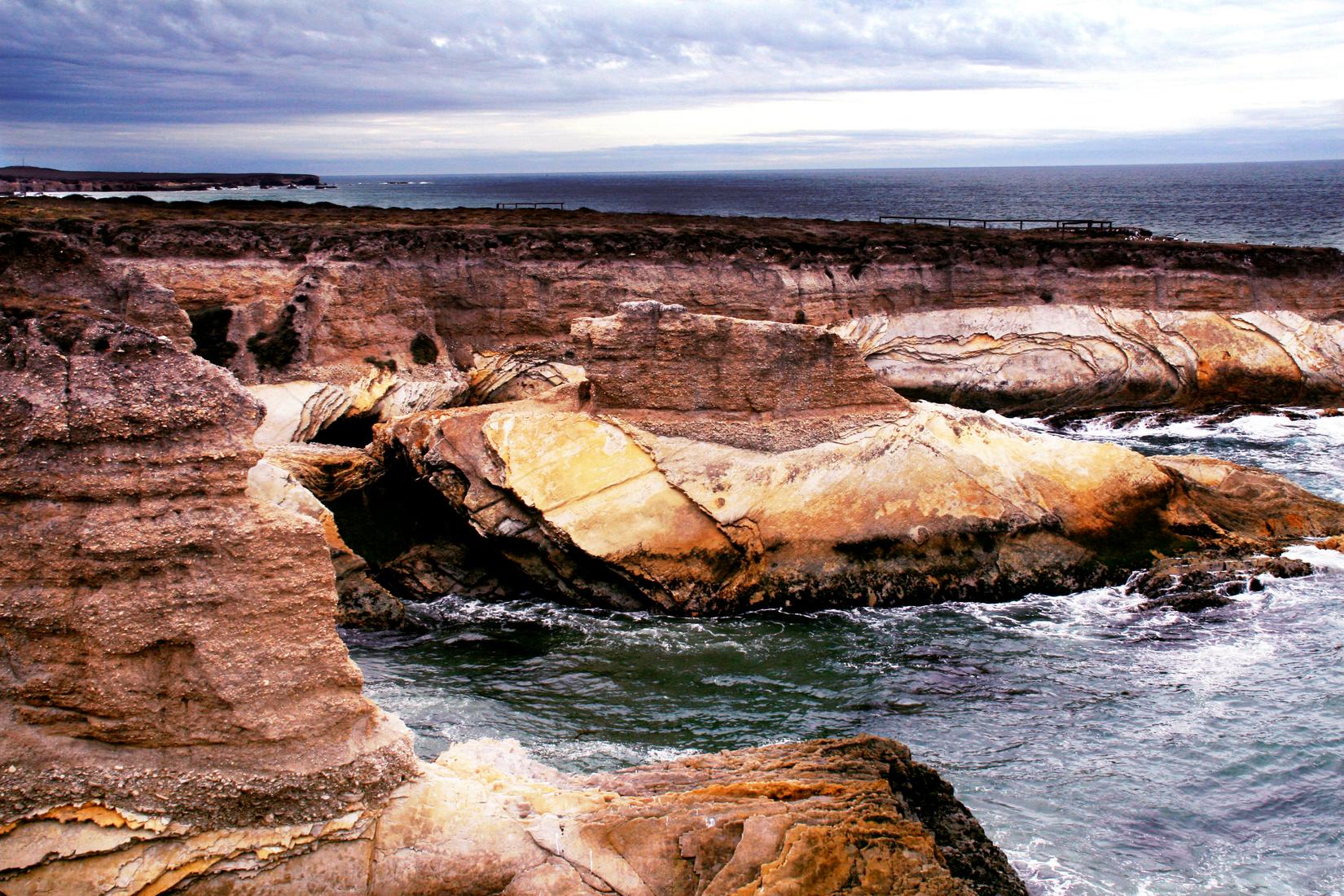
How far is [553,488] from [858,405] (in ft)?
14.3

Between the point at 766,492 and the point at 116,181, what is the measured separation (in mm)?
135166

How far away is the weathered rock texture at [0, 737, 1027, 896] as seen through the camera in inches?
260

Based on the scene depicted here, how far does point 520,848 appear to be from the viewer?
686cm

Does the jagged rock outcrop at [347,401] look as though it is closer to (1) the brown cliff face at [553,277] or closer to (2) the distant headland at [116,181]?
(1) the brown cliff face at [553,277]

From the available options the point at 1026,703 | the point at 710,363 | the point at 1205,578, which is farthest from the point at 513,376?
the point at 1026,703

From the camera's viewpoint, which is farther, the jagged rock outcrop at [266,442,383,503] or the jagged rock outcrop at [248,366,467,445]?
the jagged rock outcrop at [248,366,467,445]

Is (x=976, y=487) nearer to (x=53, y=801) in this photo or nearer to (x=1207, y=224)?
(x=53, y=801)

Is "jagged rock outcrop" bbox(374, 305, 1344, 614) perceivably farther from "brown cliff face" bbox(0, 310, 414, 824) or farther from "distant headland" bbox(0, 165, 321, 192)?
"distant headland" bbox(0, 165, 321, 192)

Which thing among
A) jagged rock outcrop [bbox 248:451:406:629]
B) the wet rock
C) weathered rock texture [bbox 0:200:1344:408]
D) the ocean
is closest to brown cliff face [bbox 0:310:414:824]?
the ocean

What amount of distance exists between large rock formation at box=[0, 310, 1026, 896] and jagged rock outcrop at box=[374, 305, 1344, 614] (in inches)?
289

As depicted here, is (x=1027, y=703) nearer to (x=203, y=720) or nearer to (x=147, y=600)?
(x=203, y=720)

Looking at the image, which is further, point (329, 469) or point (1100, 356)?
point (1100, 356)

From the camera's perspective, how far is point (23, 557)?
666cm

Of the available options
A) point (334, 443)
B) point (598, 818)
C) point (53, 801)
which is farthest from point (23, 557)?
point (334, 443)
